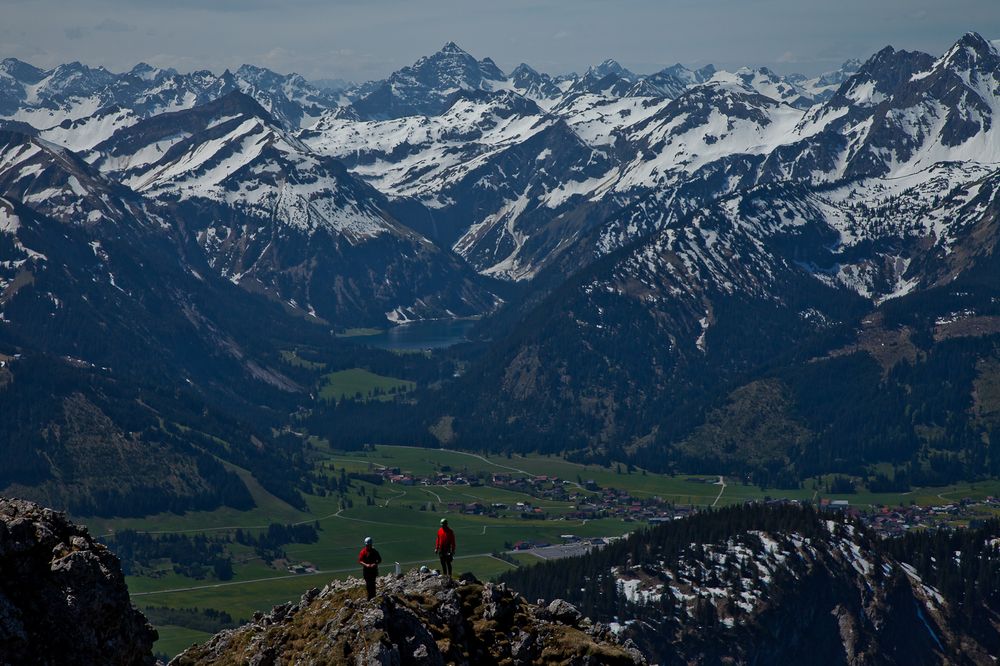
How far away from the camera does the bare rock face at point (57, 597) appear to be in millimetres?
56531

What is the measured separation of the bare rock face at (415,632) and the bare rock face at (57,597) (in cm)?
712

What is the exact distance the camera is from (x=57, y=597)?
57.9 m

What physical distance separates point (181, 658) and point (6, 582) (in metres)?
14.8

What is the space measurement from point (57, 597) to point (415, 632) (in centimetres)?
1342

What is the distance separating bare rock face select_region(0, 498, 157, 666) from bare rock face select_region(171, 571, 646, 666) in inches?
280

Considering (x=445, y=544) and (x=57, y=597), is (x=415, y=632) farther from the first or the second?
A: (x=57, y=597)

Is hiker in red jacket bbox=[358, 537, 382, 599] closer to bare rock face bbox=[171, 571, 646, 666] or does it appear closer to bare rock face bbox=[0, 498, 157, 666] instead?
bare rock face bbox=[171, 571, 646, 666]

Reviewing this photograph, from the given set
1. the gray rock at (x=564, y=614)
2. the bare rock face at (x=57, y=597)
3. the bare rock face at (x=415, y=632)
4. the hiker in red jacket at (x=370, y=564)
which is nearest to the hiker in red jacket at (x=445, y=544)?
the bare rock face at (x=415, y=632)

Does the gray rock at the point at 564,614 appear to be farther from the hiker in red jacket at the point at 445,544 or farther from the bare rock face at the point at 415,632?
the hiker in red jacket at the point at 445,544

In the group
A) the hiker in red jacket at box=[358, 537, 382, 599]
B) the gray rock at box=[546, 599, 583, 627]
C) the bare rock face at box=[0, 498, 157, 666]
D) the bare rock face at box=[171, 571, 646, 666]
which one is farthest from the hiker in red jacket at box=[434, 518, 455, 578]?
the bare rock face at box=[0, 498, 157, 666]

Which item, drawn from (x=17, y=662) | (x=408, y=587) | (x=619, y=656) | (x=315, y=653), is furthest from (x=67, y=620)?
(x=619, y=656)

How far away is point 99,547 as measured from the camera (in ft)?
203

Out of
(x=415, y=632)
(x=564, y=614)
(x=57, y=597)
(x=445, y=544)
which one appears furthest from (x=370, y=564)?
(x=564, y=614)

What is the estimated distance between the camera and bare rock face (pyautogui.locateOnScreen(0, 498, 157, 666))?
56531mm
